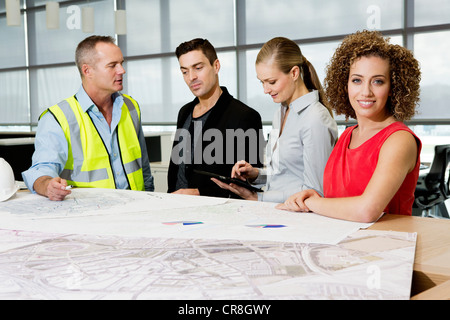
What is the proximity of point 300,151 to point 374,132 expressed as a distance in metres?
0.39

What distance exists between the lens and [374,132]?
62.5 inches

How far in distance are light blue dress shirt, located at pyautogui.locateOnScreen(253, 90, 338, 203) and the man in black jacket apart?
343 millimetres

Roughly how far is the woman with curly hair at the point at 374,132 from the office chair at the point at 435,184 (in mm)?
3014

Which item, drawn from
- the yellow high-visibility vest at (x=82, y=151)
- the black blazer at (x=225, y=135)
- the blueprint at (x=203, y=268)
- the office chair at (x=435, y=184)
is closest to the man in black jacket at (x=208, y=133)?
the black blazer at (x=225, y=135)

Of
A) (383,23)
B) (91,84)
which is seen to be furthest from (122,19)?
(91,84)

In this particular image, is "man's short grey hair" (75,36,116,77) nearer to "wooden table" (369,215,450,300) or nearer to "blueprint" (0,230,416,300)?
"blueprint" (0,230,416,300)

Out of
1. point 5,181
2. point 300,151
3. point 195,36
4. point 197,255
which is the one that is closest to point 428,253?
point 197,255

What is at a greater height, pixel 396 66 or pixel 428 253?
pixel 396 66

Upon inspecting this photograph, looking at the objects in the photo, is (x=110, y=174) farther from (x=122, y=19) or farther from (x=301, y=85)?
(x=122, y=19)

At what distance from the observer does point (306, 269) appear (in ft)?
2.95

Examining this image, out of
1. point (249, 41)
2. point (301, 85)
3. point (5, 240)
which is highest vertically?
point (249, 41)

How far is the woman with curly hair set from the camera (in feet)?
4.66

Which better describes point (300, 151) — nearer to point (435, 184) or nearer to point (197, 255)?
point (197, 255)

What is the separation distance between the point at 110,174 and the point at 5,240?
3.38 ft
